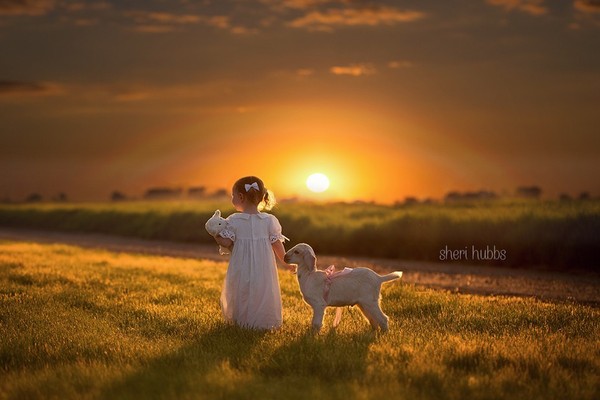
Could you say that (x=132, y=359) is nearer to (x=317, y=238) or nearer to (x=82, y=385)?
(x=82, y=385)

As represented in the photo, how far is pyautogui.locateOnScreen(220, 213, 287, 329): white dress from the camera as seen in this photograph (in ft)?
30.4

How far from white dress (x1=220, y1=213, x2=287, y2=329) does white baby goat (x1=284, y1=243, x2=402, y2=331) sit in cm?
70

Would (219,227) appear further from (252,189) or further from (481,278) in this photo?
(481,278)

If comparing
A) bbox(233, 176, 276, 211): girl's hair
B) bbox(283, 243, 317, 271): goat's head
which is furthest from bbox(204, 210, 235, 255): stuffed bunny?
bbox(283, 243, 317, 271): goat's head

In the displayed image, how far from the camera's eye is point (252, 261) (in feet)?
30.6

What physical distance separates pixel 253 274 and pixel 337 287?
1.25 meters

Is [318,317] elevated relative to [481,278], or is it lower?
elevated

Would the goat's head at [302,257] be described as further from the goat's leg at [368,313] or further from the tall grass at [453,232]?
the tall grass at [453,232]

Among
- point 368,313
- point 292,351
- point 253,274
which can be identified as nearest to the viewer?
point 292,351

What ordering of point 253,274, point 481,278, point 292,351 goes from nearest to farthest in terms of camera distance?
point 292,351, point 253,274, point 481,278

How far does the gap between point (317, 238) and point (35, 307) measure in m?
15.1

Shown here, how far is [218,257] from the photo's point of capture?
2330 cm

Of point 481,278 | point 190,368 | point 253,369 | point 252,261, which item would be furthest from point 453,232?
point 190,368

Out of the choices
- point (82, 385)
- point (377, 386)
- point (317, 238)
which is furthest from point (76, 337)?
point (317, 238)
